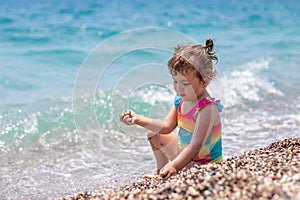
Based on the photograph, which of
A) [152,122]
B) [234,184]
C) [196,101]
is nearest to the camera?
[234,184]

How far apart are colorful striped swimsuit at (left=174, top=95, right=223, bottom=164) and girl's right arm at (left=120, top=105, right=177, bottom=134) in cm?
13

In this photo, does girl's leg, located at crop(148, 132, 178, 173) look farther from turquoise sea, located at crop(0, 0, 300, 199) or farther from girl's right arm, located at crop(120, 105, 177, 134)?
turquoise sea, located at crop(0, 0, 300, 199)

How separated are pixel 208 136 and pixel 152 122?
20.4 inches

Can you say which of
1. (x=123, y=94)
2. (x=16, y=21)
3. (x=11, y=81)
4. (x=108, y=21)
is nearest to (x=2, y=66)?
(x=11, y=81)

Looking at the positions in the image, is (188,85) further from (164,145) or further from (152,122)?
(164,145)

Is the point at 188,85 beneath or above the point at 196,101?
above

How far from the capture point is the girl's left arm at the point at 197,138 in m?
3.67

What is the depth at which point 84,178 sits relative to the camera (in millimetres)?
4906

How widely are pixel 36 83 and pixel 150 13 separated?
14307mm

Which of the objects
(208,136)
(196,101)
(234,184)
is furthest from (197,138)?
(234,184)

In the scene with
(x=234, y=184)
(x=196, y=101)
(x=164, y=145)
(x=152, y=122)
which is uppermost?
(x=196, y=101)

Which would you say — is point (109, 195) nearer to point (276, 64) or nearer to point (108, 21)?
point (276, 64)

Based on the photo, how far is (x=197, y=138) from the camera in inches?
147

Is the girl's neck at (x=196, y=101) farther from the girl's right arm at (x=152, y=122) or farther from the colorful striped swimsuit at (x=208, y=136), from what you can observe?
the girl's right arm at (x=152, y=122)
